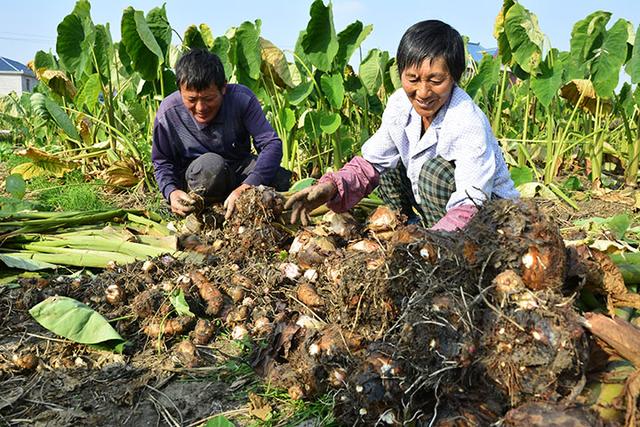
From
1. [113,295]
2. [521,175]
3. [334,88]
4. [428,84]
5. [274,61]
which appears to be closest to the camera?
[428,84]

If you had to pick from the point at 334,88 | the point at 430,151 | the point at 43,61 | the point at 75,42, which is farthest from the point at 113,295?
the point at 43,61

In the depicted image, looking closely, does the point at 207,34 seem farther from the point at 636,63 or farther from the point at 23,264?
the point at 636,63

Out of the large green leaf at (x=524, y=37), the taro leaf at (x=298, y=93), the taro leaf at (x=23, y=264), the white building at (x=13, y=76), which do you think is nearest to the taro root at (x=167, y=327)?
the taro leaf at (x=23, y=264)

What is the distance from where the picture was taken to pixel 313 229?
101 inches

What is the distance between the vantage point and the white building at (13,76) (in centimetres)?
2692

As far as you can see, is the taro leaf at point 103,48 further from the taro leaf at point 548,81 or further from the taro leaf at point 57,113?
the taro leaf at point 548,81

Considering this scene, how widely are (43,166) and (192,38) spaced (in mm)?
1950

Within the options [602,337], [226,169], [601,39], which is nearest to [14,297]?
[226,169]

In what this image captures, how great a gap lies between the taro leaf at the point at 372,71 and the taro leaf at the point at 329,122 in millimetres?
652

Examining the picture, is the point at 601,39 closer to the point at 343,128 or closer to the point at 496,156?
the point at 343,128

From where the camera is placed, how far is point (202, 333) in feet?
6.71

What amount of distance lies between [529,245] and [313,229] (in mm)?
1265

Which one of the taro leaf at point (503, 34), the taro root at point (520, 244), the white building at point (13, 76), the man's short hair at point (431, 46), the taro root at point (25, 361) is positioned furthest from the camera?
the white building at point (13, 76)

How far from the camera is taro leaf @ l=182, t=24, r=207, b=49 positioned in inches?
187
